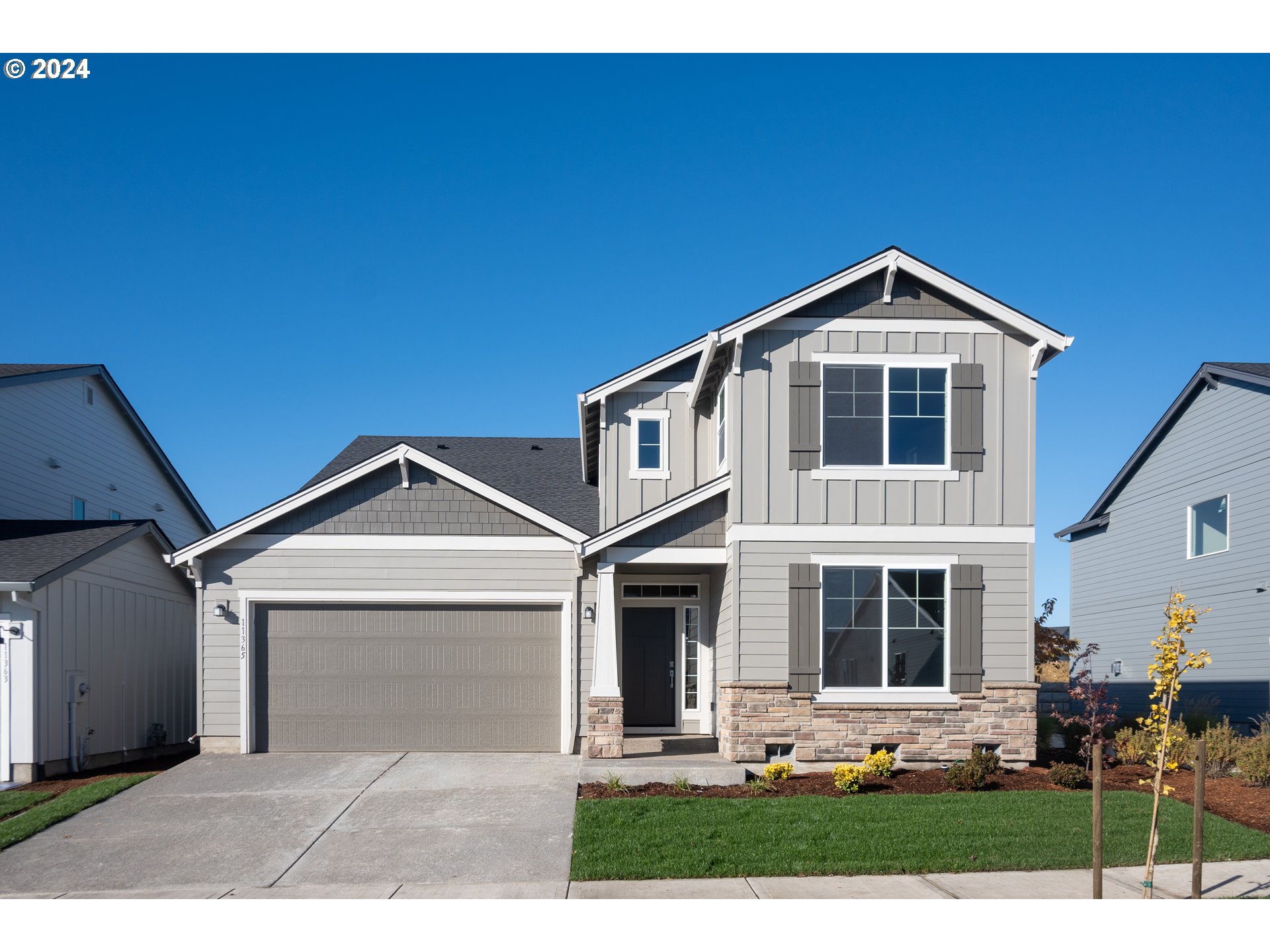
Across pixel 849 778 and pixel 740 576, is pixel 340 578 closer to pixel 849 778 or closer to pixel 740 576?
pixel 740 576

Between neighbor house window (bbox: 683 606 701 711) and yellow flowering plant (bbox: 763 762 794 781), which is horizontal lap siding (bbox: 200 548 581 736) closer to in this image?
neighbor house window (bbox: 683 606 701 711)

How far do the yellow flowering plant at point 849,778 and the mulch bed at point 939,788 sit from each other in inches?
3.1

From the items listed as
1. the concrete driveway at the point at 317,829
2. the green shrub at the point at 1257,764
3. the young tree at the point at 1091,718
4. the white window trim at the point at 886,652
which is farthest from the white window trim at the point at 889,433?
the concrete driveway at the point at 317,829

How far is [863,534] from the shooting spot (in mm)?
13609

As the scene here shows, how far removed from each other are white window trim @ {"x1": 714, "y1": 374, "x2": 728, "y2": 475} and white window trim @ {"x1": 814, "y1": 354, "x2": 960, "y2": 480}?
1.31 meters

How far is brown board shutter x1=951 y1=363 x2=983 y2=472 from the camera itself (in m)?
13.7

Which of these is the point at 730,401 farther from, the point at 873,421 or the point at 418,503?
the point at 418,503

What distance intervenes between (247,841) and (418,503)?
591 cm

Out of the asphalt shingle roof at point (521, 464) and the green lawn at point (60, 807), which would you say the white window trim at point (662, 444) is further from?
the green lawn at point (60, 807)

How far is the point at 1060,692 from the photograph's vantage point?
1767cm

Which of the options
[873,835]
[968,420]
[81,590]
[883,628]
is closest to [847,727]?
[883,628]

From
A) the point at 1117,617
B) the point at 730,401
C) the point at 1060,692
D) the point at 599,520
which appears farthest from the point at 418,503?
the point at 1117,617

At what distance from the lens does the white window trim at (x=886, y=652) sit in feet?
44.0

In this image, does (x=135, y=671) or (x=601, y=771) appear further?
(x=135, y=671)
